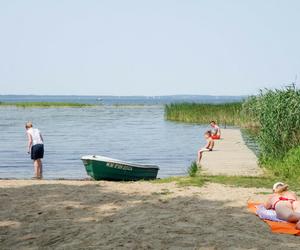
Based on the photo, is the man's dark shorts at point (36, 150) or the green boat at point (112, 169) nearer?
the green boat at point (112, 169)

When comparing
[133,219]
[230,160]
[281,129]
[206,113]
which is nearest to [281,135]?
[281,129]

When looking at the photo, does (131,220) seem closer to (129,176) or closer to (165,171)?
(129,176)

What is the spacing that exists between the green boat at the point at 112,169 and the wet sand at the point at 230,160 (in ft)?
7.71

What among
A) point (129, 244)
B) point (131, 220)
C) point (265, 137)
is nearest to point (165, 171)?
point (265, 137)

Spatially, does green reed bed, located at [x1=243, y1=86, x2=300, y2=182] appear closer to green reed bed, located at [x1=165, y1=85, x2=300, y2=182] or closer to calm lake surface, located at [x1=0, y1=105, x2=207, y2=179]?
green reed bed, located at [x1=165, y1=85, x2=300, y2=182]

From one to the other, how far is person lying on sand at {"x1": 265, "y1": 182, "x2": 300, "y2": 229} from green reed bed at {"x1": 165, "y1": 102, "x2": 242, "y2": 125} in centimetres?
3817

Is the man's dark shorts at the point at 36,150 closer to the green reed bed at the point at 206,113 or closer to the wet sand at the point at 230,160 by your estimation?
the wet sand at the point at 230,160

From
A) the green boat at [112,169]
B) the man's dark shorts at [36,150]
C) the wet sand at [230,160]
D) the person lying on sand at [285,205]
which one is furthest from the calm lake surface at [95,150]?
the person lying on sand at [285,205]

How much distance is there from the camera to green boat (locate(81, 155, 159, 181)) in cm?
1631

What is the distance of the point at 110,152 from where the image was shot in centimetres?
3081

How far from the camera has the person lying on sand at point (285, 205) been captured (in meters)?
8.68

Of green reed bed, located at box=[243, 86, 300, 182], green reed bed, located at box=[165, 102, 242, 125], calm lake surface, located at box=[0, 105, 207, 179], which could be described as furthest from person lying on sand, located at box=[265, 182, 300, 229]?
green reed bed, located at box=[165, 102, 242, 125]

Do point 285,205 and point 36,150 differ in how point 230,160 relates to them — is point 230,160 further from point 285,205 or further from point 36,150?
point 285,205

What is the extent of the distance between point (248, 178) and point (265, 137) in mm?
4824
